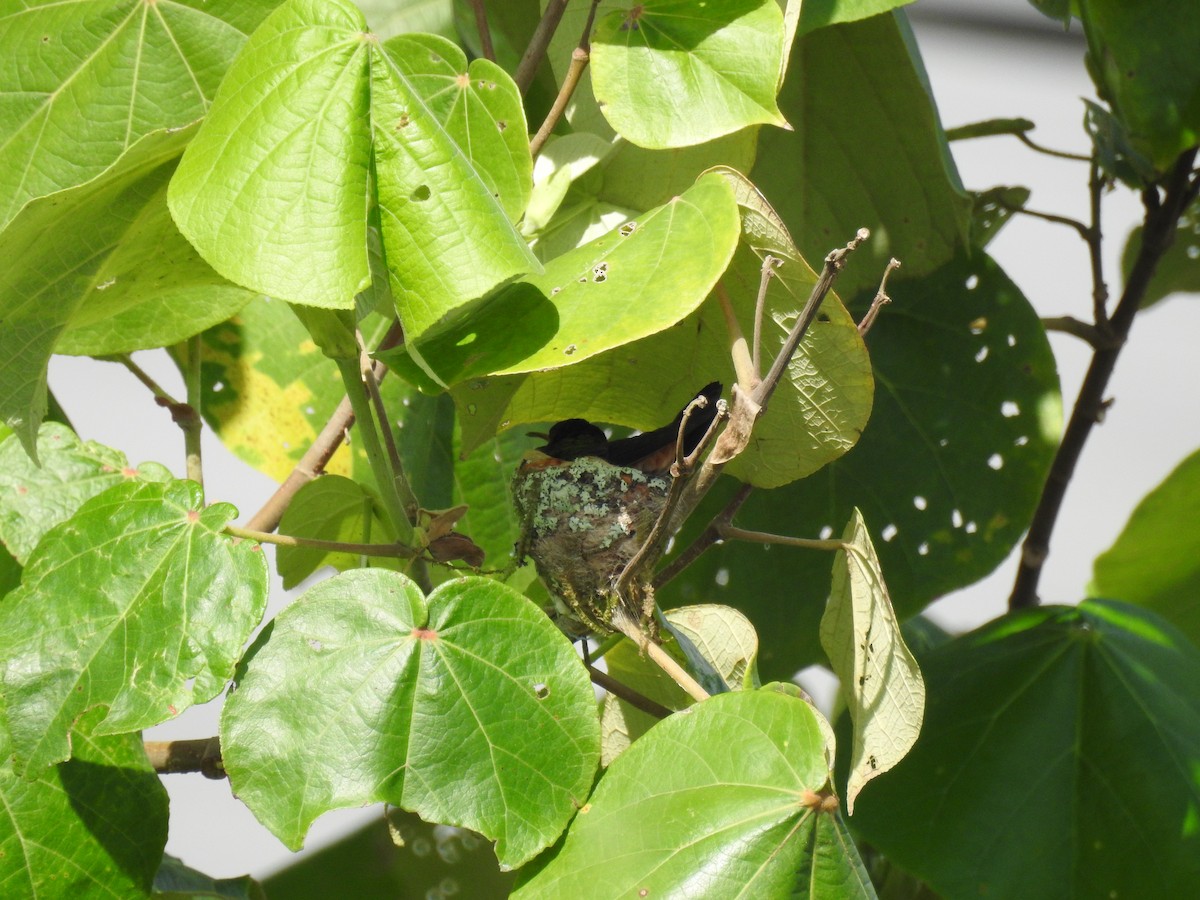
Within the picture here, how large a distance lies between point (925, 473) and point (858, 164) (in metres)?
0.25

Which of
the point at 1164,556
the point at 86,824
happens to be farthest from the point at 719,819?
the point at 1164,556

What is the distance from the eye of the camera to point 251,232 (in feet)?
1.56

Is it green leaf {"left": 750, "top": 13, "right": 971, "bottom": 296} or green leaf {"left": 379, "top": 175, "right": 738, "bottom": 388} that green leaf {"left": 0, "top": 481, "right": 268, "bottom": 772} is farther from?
green leaf {"left": 750, "top": 13, "right": 971, "bottom": 296}

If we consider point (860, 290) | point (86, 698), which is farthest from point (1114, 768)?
point (86, 698)

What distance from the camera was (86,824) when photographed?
59cm

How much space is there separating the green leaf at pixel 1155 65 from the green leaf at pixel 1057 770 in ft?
1.27

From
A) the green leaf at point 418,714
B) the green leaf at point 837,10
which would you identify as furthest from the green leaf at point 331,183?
the green leaf at point 837,10

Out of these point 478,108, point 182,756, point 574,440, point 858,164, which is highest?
point 478,108

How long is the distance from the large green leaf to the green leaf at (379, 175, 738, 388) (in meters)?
0.41

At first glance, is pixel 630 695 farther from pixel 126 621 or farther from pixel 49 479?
pixel 49 479

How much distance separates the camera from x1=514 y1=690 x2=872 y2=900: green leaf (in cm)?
47

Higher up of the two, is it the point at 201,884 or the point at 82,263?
the point at 82,263

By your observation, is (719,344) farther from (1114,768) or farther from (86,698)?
(1114,768)

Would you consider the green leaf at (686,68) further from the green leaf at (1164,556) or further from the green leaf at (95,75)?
the green leaf at (1164,556)
